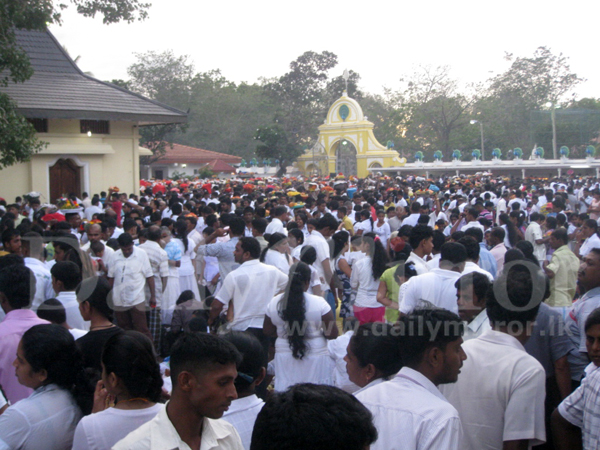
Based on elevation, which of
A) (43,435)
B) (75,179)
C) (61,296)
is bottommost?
(43,435)

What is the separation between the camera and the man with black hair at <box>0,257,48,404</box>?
361 cm

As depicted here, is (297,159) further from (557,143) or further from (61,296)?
(61,296)

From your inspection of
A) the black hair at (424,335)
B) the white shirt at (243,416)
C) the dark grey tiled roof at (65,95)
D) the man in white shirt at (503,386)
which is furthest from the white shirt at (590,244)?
the dark grey tiled roof at (65,95)

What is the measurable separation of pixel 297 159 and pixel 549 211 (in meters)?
37.2

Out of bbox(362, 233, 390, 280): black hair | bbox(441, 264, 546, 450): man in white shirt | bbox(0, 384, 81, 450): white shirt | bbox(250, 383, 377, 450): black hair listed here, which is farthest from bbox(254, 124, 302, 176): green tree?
bbox(250, 383, 377, 450): black hair

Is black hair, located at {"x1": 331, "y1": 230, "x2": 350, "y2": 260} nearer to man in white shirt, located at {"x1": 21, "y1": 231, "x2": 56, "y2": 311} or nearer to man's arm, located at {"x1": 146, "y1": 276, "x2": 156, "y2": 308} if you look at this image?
man's arm, located at {"x1": 146, "y1": 276, "x2": 156, "y2": 308}

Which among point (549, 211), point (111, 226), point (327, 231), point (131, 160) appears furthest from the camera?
point (131, 160)

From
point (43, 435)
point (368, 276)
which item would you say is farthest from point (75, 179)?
point (43, 435)

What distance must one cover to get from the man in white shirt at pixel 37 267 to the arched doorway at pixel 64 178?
544 inches

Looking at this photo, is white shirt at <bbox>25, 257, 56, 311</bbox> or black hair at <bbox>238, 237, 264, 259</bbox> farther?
black hair at <bbox>238, 237, 264, 259</bbox>

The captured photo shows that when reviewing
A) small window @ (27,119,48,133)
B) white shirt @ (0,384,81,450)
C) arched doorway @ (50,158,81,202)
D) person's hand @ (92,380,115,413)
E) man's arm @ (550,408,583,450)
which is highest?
small window @ (27,119,48,133)

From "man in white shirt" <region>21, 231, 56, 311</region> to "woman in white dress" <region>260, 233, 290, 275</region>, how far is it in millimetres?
2107

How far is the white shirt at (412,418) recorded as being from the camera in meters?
2.27

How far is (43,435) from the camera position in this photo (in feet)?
8.62
